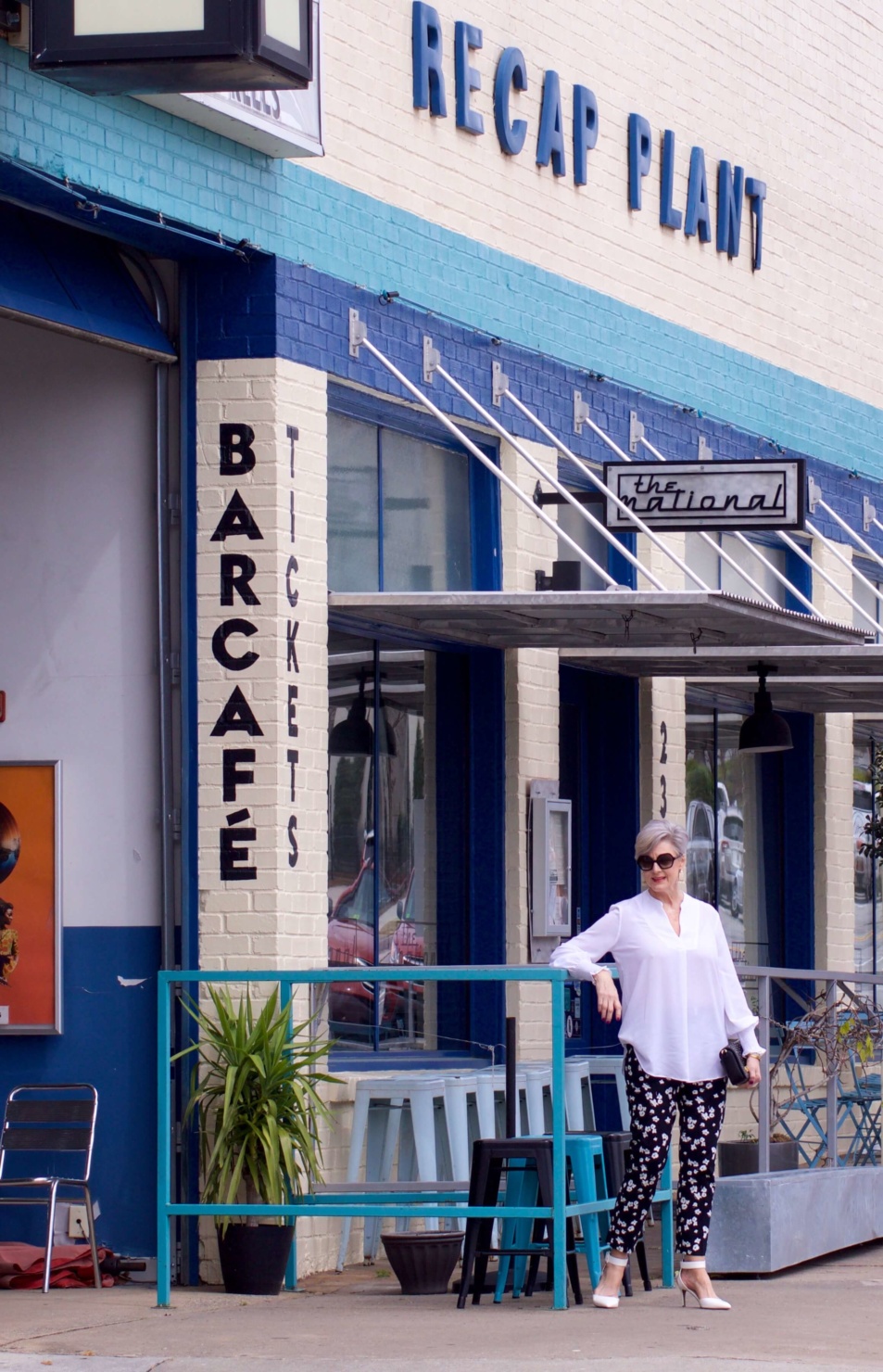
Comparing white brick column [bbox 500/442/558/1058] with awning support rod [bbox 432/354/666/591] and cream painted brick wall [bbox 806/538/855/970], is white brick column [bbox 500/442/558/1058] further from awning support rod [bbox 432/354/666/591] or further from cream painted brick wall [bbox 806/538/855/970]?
cream painted brick wall [bbox 806/538/855/970]

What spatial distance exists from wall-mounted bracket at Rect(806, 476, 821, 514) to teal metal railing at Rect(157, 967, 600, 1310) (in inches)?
312

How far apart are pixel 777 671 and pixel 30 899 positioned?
4885mm

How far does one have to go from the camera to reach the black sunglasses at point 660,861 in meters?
9.29

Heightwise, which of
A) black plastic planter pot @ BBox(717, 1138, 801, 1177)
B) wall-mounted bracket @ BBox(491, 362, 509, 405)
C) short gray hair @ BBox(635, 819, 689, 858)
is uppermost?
wall-mounted bracket @ BBox(491, 362, 509, 405)

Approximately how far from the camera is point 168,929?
10773mm

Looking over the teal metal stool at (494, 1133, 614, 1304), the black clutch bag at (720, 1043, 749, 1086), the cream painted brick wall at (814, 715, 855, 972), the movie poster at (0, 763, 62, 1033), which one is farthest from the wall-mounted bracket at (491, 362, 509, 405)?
the cream painted brick wall at (814, 715, 855, 972)

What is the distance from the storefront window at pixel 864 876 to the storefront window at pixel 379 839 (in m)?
6.03

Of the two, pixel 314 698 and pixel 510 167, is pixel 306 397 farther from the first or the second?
pixel 510 167

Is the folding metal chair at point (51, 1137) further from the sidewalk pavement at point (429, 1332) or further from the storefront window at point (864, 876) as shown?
the storefront window at point (864, 876)

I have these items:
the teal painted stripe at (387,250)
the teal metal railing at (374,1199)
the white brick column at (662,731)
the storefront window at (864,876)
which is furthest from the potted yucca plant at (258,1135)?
the storefront window at (864,876)

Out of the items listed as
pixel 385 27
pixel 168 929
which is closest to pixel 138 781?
pixel 168 929

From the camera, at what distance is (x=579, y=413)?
13.8 meters

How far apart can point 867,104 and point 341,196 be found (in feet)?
26.3

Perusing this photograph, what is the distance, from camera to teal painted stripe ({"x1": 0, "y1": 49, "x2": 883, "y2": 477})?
986cm
